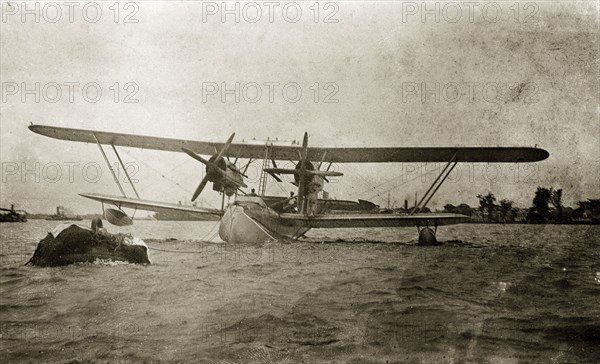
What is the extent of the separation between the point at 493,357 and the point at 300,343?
69.8 inches

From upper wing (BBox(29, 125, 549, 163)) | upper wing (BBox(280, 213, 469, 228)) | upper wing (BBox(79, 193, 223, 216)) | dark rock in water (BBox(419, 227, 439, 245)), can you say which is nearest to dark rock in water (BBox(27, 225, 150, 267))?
upper wing (BBox(79, 193, 223, 216))

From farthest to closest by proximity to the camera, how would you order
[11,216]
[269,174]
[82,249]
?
[11,216], [269,174], [82,249]

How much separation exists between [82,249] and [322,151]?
8.53 metres

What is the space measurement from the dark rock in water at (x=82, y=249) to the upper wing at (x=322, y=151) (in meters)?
5.77

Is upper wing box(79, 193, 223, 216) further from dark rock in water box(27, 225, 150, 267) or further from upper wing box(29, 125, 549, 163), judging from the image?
dark rock in water box(27, 225, 150, 267)

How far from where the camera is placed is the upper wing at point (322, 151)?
1170 cm

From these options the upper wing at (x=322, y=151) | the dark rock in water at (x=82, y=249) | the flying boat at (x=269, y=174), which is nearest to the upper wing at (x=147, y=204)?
the flying boat at (x=269, y=174)

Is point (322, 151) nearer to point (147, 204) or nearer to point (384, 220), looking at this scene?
point (384, 220)

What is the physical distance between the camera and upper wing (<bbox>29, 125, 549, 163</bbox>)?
461 inches

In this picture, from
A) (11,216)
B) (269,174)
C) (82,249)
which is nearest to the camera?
(82,249)

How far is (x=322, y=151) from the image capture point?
14.0 m

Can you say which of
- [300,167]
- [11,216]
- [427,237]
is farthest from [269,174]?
[11,216]

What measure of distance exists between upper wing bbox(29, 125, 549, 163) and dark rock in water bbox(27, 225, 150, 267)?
18.9 ft

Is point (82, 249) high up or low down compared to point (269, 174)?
down
